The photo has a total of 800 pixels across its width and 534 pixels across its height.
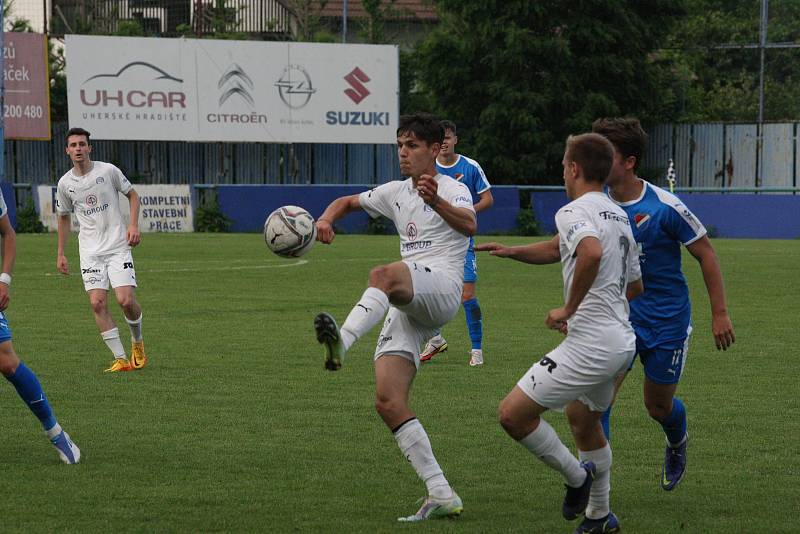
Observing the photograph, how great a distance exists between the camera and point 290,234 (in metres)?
6.77

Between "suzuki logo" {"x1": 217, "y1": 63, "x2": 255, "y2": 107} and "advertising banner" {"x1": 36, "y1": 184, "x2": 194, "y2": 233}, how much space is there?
4.79m

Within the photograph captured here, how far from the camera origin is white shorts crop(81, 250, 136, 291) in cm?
1137

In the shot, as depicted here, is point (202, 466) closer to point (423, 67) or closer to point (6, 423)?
point (6, 423)

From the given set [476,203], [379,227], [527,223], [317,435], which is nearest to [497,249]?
[317,435]

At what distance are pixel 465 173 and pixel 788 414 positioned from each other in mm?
4029

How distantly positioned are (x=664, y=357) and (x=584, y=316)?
49.0 inches

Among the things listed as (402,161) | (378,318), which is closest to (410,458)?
(378,318)

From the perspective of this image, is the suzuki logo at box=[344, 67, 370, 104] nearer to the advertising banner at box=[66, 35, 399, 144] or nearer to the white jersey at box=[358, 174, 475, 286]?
the advertising banner at box=[66, 35, 399, 144]

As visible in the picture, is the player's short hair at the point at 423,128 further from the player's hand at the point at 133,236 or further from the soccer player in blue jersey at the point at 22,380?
the player's hand at the point at 133,236

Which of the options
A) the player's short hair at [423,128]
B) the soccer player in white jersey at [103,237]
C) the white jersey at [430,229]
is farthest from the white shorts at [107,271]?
the player's short hair at [423,128]

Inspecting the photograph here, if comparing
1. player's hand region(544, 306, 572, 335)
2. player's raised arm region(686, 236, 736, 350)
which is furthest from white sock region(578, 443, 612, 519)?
player's raised arm region(686, 236, 736, 350)

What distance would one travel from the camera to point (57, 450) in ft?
24.3

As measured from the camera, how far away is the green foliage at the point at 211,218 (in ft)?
116

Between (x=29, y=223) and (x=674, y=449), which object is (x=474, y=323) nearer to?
(x=674, y=449)
